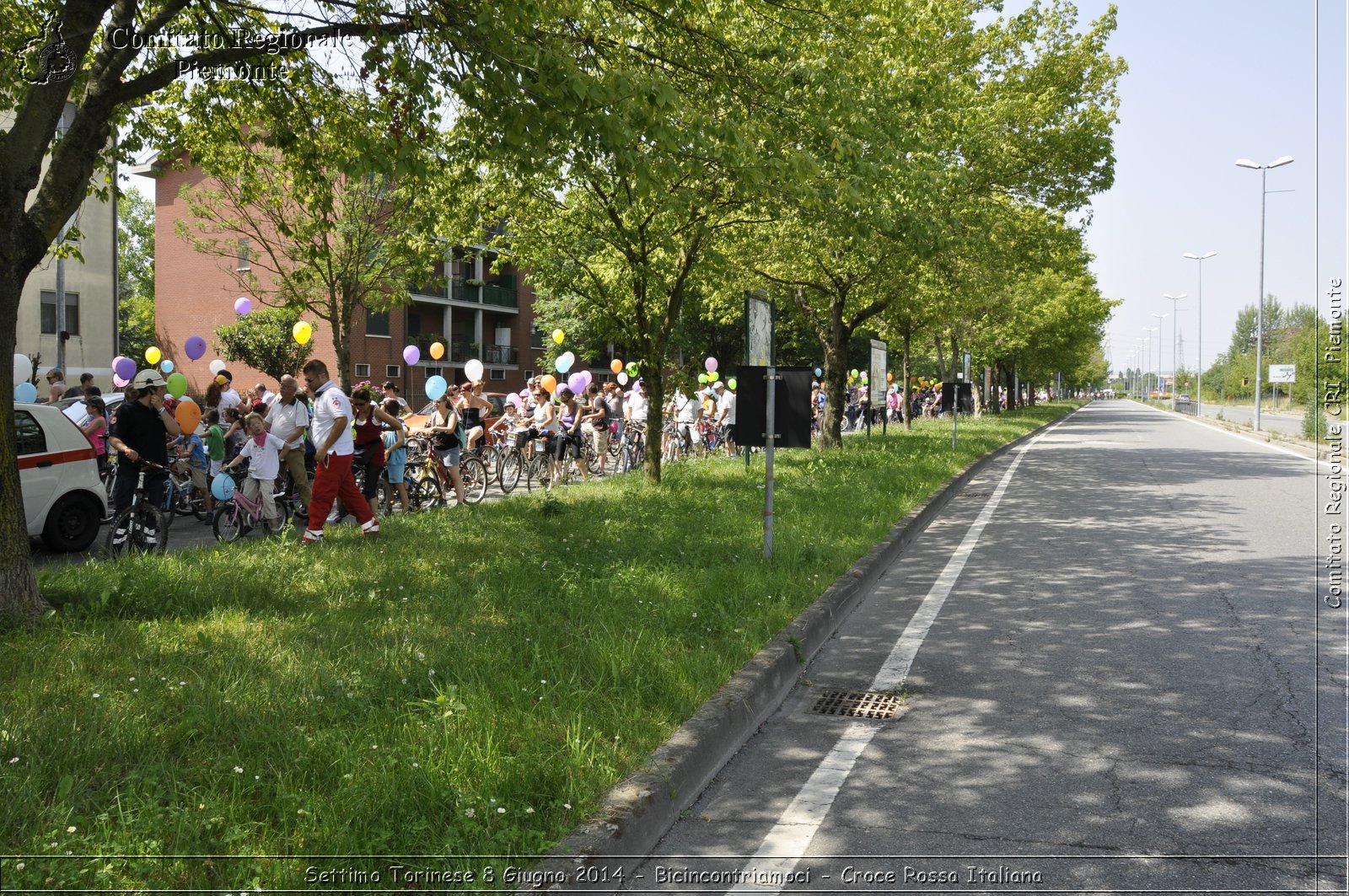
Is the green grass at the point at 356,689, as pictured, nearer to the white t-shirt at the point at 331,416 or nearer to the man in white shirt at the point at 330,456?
the man in white shirt at the point at 330,456

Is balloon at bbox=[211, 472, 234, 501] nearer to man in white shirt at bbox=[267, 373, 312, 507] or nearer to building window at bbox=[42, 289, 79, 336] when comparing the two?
man in white shirt at bbox=[267, 373, 312, 507]

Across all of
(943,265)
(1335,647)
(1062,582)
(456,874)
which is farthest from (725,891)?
(943,265)

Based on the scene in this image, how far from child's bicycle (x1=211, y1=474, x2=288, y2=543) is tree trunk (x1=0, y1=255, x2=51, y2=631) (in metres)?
4.43

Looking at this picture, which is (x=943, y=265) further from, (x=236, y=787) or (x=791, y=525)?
(x=236, y=787)

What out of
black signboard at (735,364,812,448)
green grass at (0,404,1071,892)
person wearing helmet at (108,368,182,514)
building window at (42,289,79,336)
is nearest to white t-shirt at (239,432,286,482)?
person wearing helmet at (108,368,182,514)

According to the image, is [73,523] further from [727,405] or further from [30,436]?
[727,405]

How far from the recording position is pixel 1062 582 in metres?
8.64

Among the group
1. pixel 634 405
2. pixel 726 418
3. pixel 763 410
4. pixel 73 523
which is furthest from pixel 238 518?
pixel 726 418

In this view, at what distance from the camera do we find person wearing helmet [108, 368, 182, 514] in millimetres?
10023

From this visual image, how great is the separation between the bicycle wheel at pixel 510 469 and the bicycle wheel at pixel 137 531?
639cm

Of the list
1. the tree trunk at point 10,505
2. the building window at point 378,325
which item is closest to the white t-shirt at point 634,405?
the tree trunk at point 10,505

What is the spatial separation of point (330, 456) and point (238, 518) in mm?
2117

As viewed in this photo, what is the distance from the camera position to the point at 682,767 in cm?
421

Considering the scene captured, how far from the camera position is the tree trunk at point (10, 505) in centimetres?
633
